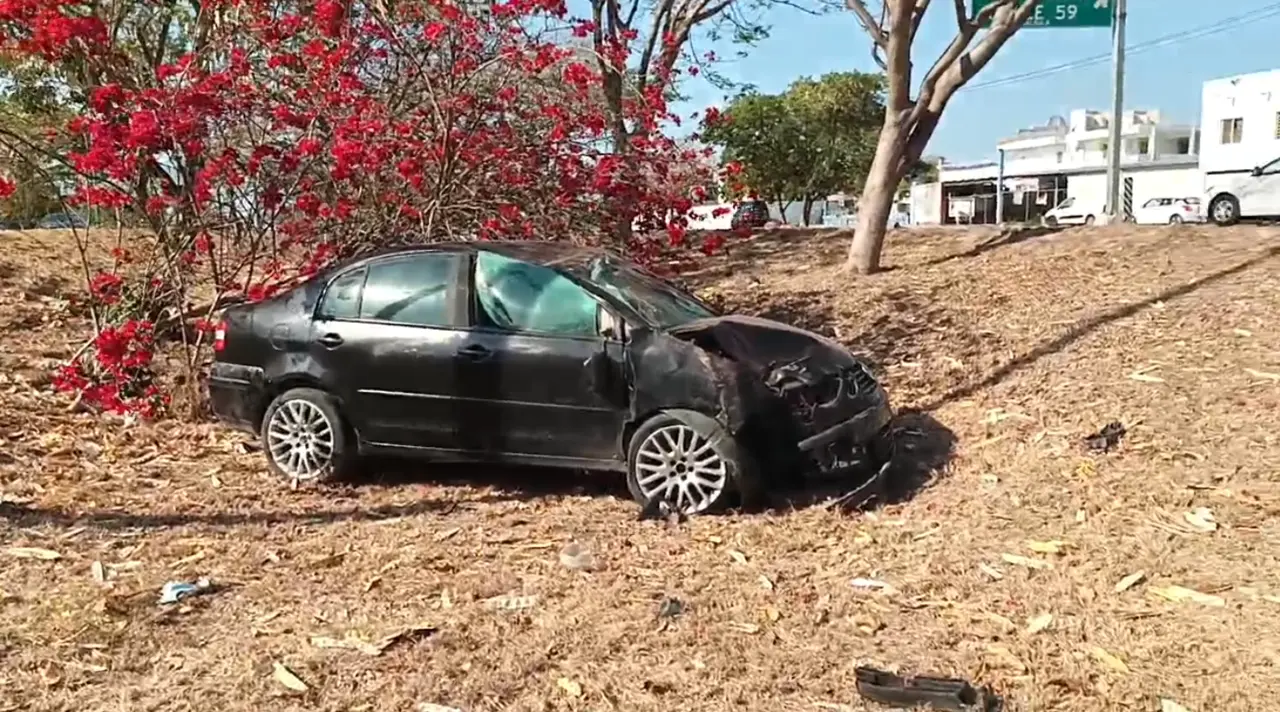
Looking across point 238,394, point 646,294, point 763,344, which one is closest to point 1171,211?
point 646,294

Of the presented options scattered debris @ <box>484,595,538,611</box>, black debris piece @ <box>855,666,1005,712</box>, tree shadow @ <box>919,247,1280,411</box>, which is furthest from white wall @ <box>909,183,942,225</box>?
black debris piece @ <box>855,666,1005,712</box>

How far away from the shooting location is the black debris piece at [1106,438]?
610 centimetres

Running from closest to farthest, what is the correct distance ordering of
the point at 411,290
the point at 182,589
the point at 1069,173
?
the point at 182,589 → the point at 411,290 → the point at 1069,173

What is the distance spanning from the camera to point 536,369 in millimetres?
6082

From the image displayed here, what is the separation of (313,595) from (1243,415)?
4.93 metres

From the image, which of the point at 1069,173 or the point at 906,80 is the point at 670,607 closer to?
the point at 906,80

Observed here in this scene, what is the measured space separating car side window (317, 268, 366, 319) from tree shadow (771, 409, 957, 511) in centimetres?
268

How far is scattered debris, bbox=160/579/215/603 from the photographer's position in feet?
15.3

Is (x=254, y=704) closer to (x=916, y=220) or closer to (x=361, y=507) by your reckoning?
(x=361, y=507)

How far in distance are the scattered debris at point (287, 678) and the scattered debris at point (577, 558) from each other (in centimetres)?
142

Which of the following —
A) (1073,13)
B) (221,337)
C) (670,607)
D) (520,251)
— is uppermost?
(1073,13)

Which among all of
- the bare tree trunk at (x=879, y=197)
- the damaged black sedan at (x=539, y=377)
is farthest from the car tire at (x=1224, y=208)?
the damaged black sedan at (x=539, y=377)

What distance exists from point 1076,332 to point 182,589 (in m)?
6.22

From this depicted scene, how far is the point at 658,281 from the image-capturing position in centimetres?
692
